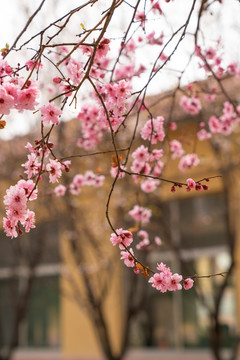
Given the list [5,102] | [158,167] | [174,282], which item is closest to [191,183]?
[174,282]

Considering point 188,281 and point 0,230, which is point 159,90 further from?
point 0,230

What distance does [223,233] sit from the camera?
38.8 ft

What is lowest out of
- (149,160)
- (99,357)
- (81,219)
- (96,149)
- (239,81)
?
(99,357)

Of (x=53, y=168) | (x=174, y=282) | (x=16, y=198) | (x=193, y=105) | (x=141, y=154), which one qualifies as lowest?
(x=174, y=282)

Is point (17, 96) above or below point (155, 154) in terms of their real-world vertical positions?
below

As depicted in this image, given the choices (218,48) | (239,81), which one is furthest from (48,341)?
(218,48)

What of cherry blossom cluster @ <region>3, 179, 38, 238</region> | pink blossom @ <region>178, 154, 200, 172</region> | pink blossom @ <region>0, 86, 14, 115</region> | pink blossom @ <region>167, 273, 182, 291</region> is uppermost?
pink blossom @ <region>178, 154, 200, 172</region>

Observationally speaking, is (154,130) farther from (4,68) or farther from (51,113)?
(4,68)

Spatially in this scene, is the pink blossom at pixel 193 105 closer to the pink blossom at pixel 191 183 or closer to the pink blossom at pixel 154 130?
the pink blossom at pixel 154 130

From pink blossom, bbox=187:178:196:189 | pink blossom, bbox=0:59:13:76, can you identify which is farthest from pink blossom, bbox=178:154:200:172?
pink blossom, bbox=0:59:13:76

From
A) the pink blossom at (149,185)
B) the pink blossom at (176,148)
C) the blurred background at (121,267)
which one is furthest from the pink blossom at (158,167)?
the blurred background at (121,267)

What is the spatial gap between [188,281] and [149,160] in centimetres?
156

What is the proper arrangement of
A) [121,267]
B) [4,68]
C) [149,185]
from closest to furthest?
1. [4,68]
2. [149,185]
3. [121,267]

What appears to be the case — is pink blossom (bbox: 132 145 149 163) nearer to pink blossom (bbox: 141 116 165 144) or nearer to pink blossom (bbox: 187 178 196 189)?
pink blossom (bbox: 141 116 165 144)
